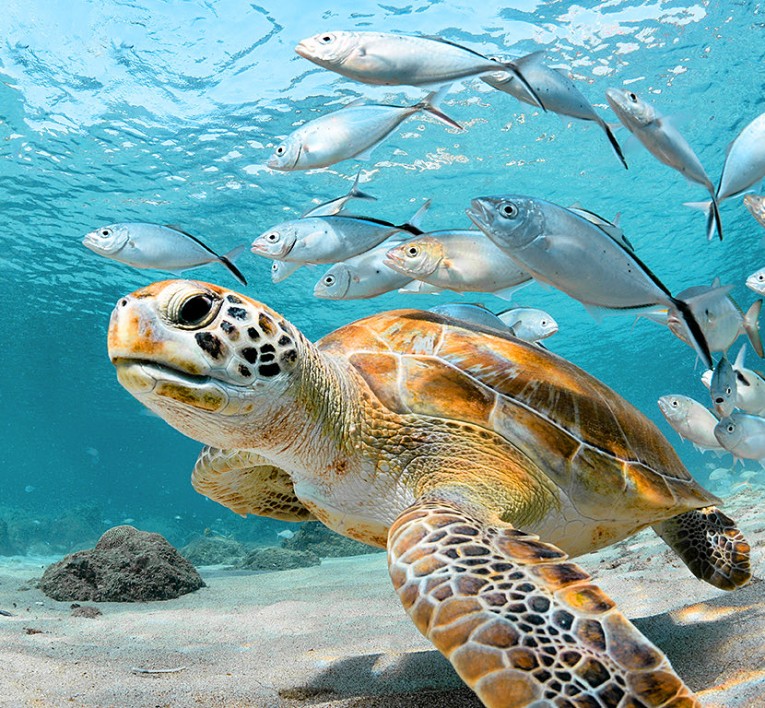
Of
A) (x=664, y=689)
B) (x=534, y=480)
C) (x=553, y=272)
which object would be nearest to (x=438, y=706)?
(x=664, y=689)

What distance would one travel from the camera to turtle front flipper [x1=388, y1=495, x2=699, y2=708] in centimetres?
117

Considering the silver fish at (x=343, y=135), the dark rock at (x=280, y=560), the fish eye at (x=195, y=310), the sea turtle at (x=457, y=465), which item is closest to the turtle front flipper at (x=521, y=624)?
the sea turtle at (x=457, y=465)

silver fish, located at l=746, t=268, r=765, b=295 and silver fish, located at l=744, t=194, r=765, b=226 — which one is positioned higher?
silver fish, located at l=744, t=194, r=765, b=226

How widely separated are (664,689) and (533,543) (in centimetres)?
50

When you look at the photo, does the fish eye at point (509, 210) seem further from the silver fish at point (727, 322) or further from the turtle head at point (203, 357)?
the silver fish at point (727, 322)

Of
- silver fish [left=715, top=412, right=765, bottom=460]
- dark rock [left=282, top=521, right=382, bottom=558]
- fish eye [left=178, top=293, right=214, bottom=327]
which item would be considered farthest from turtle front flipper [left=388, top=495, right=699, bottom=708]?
dark rock [left=282, top=521, right=382, bottom=558]

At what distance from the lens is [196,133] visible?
13289 mm

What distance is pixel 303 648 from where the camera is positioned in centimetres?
290

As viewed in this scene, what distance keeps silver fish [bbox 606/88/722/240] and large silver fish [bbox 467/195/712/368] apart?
0.76 m

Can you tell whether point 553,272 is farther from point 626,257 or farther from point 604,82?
point 604,82

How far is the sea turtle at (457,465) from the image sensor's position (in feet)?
4.14

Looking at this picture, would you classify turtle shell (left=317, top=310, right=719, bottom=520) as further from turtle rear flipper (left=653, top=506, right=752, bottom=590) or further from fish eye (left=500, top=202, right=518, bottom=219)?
fish eye (left=500, top=202, right=518, bottom=219)

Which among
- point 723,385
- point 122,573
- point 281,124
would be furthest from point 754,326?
point 281,124

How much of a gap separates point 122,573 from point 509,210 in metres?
4.98
